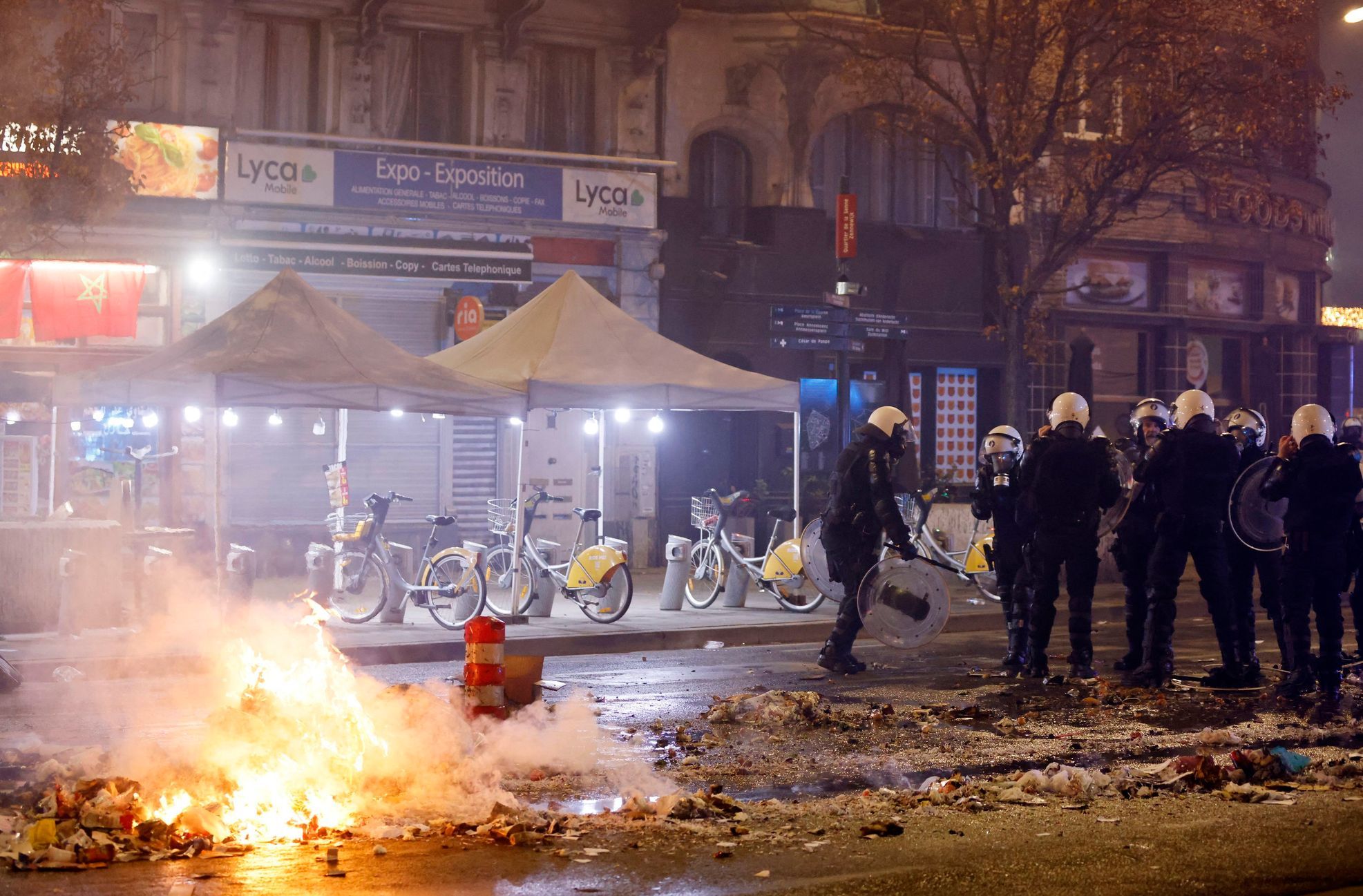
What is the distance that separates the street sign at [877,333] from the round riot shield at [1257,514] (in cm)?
1165

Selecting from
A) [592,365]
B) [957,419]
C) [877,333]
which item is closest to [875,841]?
[592,365]

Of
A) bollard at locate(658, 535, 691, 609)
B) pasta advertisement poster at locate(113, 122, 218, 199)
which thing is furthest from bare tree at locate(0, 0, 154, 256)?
bollard at locate(658, 535, 691, 609)

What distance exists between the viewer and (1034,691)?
10742 mm

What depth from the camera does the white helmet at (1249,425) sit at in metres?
12.1

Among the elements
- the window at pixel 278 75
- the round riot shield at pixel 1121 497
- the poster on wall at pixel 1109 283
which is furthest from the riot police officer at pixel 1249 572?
the poster on wall at pixel 1109 283

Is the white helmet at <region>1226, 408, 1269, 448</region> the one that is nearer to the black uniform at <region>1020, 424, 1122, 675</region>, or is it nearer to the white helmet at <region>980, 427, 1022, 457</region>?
the black uniform at <region>1020, 424, 1122, 675</region>

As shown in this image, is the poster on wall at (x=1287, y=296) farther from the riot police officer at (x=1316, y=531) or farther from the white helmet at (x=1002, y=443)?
the riot police officer at (x=1316, y=531)

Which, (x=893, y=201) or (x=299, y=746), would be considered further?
(x=893, y=201)

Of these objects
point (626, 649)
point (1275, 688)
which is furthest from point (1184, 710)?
point (626, 649)

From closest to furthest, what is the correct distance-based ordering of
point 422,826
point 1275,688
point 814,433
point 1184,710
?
1. point 422,826
2. point 1184,710
3. point 1275,688
4. point 814,433

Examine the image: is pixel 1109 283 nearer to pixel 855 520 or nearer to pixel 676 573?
pixel 676 573

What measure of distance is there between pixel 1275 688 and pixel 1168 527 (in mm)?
1367

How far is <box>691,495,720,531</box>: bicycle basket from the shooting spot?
16464 millimetres

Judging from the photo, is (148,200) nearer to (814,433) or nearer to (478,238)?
(478,238)
